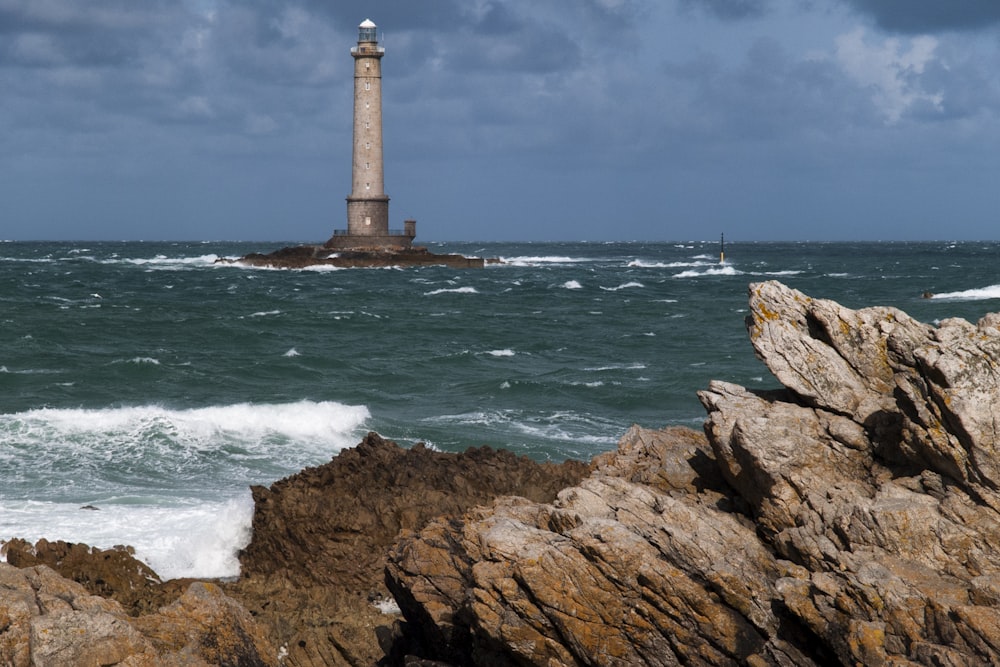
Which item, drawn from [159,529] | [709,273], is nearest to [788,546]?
[159,529]

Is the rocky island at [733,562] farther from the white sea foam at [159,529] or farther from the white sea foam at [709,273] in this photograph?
the white sea foam at [709,273]

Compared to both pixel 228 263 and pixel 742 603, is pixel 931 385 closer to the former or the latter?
pixel 742 603

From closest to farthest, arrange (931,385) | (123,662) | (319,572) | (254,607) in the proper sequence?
(123,662) → (931,385) → (254,607) → (319,572)

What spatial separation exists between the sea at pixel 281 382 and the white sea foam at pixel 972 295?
381 mm

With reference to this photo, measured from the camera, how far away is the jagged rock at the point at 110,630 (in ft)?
23.8

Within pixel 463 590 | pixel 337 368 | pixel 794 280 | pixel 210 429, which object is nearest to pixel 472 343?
pixel 337 368

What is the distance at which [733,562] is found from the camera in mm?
7957

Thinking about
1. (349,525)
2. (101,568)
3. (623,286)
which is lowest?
(623,286)

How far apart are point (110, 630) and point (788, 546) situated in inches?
186

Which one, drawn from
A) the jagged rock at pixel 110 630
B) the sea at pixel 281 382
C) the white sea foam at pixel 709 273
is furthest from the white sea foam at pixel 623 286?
the jagged rock at pixel 110 630

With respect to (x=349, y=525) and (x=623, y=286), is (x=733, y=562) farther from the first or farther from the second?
(x=623, y=286)

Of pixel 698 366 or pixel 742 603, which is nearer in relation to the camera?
pixel 742 603

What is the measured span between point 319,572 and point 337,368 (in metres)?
19.9

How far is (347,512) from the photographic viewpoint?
40.0 feet
